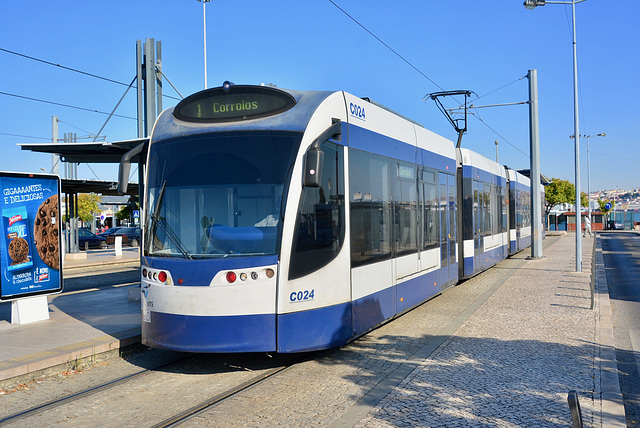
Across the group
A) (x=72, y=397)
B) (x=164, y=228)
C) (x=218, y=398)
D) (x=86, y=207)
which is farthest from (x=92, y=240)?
(x=218, y=398)

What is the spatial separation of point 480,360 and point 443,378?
3.56 feet

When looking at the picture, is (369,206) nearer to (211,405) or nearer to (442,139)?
(211,405)

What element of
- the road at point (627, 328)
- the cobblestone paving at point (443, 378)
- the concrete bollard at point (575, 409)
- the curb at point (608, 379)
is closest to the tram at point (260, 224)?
the cobblestone paving at point (443, 378)

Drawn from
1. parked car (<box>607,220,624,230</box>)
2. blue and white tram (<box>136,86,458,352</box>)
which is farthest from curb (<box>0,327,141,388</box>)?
parked car (<box>607,220,624,230</box>)

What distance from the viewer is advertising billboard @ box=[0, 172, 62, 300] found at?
1005 cm

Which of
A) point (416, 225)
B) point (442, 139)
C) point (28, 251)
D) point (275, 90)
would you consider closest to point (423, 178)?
point (416, 225)

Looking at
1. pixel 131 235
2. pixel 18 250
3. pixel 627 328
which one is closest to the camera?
pixel 18 250

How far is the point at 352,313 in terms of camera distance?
7.76m

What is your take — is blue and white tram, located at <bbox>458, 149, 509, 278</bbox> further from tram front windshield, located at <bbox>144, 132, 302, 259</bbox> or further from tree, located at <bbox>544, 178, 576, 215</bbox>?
tree, located at <bbox>544, 178, 576, 215</bbox>

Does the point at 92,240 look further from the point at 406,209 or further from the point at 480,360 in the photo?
the point at 480,360

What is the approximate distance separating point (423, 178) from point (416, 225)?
1.21 meters

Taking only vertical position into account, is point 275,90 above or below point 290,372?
above

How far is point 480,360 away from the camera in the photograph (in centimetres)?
775

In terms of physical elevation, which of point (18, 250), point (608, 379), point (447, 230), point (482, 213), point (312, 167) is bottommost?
point (608, 379)
